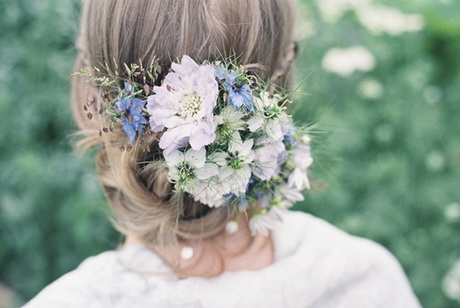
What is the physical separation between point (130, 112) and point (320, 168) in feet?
4.09

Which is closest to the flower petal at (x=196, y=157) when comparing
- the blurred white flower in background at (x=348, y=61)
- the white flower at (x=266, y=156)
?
the white flower at (x=266, y=156)

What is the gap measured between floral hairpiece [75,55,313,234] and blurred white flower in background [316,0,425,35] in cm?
192

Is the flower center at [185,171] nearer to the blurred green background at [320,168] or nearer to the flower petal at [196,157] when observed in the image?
the flower petal at [196,157]

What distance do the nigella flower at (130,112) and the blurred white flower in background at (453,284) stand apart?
1681 millimetres

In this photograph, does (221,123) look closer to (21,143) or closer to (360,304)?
(360,304)

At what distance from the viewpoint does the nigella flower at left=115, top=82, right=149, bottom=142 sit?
0.96 metres

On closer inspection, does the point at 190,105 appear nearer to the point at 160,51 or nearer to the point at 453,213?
the point at 160,51

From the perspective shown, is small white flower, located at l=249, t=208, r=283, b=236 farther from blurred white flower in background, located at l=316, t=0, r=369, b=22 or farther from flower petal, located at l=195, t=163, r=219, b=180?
blurred white flower in background, located at l=316, t=0, r=369, b=22

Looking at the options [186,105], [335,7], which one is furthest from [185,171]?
[335,7]

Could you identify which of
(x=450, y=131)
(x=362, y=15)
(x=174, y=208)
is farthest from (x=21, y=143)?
(x=450, y=131)

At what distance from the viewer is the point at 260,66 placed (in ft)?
3.50

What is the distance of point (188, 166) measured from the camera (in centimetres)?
95

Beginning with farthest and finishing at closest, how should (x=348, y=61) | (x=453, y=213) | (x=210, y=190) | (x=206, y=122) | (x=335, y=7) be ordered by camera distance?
(x=335, y=7), (x=348, y=61), (x=453, y=213), (x=210, y=190), (x=206, y=122)

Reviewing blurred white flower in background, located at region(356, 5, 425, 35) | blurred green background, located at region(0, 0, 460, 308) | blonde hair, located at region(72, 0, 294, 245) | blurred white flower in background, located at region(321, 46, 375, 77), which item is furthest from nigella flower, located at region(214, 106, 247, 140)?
blurred white flower in background, located at region(356, 5, 425, 35)
